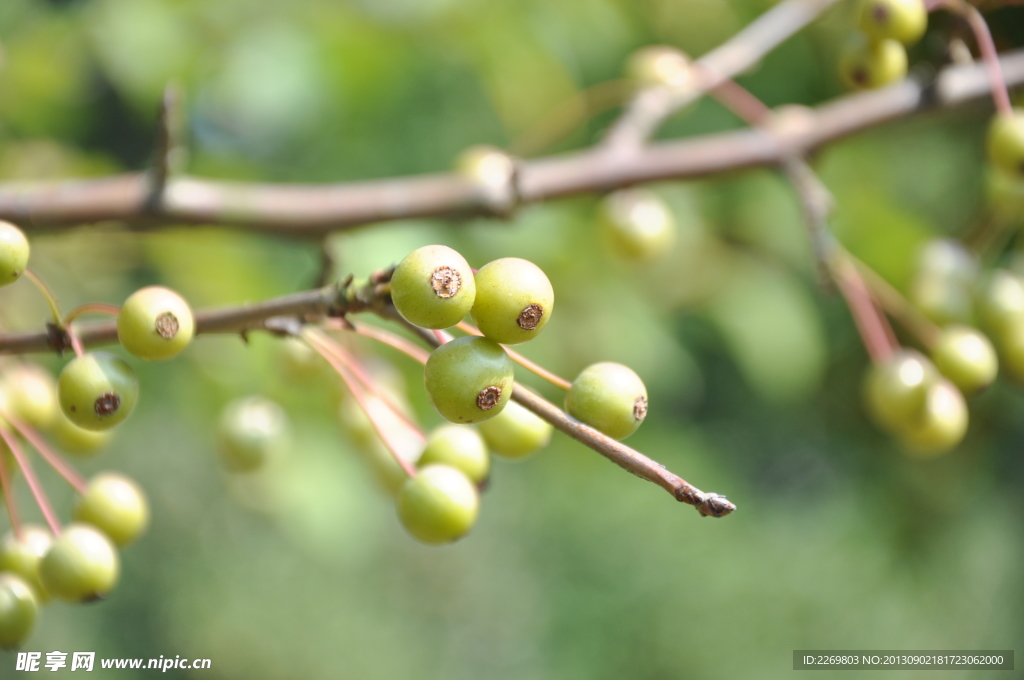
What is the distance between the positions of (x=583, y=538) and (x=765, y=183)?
2.70 m

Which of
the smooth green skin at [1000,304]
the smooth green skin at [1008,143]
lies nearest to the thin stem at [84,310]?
the smooth green skin at [1008,143]

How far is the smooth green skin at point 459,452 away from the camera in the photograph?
82cm

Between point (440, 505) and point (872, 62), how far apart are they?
2.94 feet

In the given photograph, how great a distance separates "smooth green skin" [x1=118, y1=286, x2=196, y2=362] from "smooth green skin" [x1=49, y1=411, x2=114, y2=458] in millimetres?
421

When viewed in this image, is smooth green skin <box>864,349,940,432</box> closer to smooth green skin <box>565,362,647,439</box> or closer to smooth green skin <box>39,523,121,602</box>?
smooth green skin <box>565,362,647,439</box>

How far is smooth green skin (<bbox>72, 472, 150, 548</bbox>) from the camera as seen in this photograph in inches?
36.4

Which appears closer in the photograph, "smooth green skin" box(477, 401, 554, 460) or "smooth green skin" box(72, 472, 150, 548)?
"smooth green skin" box(477, 401, 554, 460)

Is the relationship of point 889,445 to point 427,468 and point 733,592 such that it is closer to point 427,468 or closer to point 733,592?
point 733,592

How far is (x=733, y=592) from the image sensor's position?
4582mm

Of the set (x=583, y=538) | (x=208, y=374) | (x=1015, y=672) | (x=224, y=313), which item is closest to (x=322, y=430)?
(x=208, y=374)

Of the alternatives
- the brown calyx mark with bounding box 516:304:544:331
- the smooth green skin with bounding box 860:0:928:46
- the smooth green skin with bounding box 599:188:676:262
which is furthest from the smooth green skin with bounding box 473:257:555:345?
the smooth green skin with bounding box 599:188:676:262

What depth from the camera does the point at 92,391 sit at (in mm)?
671

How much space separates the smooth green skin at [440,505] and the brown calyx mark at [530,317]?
0.27 m

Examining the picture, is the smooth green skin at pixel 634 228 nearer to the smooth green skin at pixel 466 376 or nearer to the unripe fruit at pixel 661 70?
the unripe fruit at pixel 661 70
